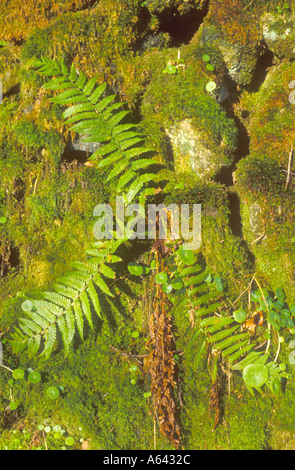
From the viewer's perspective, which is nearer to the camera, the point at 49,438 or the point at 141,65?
the point at 49,438

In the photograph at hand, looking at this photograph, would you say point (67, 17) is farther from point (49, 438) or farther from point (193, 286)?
point (49, 438)

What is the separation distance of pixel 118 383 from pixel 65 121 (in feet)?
7.59

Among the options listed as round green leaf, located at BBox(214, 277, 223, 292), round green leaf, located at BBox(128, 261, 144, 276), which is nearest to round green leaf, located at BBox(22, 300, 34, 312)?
round green leaf, located at BBox(128, 261, 144, 276)

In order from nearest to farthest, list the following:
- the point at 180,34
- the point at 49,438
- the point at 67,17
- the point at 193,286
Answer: the point at 49,438, the point at 193,286, the point at 67,17, the point at 180,34

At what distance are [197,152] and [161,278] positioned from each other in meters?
1.24

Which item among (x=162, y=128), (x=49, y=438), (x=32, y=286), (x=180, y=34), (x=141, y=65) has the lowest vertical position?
(x=49, y=438)

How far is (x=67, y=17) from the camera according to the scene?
11.3 feet

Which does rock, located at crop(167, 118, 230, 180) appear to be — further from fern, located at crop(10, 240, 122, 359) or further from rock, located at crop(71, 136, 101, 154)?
fern, located at crop(10, 240, 122, 359)

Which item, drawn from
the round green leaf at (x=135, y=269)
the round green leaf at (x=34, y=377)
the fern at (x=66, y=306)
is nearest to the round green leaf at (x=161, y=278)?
the round green leaf at (x=135, y=269)

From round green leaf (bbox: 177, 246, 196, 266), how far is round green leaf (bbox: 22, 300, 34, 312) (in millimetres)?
1288

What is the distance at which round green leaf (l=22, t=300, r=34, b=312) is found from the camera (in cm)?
301

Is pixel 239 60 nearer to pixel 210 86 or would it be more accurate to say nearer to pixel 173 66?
pixel 210 86

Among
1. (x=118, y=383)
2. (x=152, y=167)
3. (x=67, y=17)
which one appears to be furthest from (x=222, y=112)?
(x=118, y=383)

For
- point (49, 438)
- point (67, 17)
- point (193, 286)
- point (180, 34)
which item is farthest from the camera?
point (180, 34)
